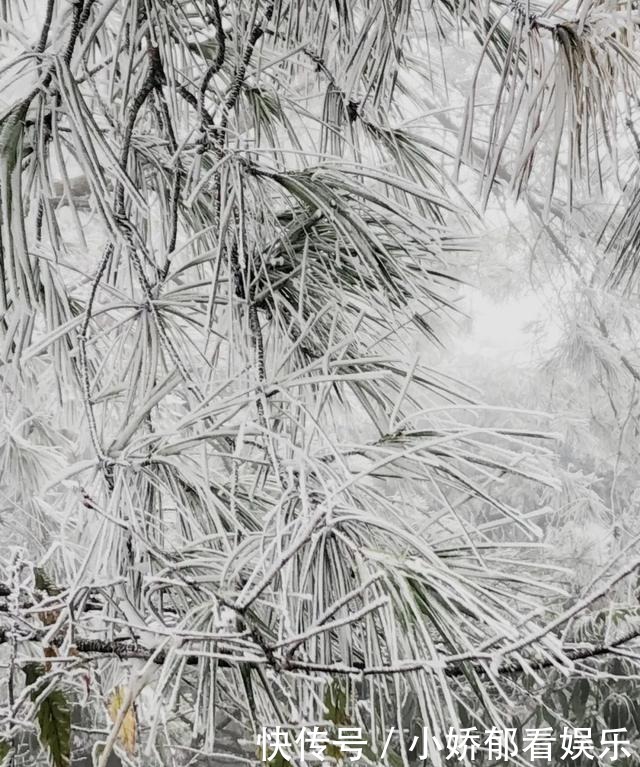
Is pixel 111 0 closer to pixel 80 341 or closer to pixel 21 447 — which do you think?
pixel 80 341

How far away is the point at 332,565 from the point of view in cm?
→ 39

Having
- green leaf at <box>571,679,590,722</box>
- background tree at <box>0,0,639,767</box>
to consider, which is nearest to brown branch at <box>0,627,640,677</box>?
background tree at <box>0,0,639,767</box>

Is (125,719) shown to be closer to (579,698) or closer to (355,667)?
(355,667)

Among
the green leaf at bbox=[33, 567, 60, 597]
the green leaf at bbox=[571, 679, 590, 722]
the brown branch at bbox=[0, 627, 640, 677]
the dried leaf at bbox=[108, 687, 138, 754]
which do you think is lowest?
the green leaf at bbox=[571, 679, 590, 722]

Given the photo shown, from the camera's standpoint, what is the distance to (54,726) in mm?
382

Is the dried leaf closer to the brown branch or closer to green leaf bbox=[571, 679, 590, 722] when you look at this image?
the brown branch

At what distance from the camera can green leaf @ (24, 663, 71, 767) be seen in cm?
38

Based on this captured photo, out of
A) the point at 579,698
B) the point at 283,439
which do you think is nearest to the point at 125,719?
the point at 283,439

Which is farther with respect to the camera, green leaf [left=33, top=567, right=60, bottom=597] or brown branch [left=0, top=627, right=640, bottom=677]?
green leaf [left=33, top=567, right=60, bottom=597]

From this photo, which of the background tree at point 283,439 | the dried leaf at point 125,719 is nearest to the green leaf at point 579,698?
the background tree at point 283,439

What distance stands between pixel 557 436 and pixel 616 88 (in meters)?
0.19

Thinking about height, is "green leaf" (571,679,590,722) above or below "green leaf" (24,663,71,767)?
below

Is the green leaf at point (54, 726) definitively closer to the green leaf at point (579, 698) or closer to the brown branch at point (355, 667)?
the brown branch at point (355, 667)

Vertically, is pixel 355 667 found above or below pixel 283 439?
below
